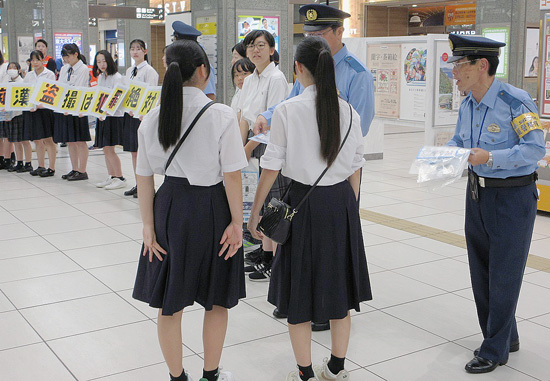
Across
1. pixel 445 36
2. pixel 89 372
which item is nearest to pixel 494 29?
pixel 445 36

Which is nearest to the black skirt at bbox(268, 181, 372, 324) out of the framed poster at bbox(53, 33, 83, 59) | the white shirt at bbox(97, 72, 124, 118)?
the white shirt at bbox(97, 72, 124, 118)

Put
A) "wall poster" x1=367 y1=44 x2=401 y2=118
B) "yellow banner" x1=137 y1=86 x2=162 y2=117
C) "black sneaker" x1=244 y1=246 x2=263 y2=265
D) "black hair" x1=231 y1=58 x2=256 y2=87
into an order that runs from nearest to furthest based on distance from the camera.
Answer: "black sneaker" x1=244 y1=246 x2=263 y2=265
"black hair" x1=231 y1=58 x2=256 y2=87
"yellow banner" x1=137 y1=86 x2=162 y2=117
"wall poster" x1=367 y1=44 x2=401 y2=118

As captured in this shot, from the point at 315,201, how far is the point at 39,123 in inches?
240

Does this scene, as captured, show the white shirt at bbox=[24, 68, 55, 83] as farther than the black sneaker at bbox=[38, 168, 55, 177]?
No

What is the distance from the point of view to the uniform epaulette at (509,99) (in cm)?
279

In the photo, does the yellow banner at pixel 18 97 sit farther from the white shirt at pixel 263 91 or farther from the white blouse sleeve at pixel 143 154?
the white blouse sleeve at pixel 143 154

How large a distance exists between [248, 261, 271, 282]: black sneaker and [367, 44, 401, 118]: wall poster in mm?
4771

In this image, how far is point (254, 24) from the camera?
727cm

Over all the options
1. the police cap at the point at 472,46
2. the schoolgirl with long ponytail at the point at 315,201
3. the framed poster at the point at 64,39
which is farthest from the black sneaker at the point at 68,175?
the police cap at the point at 472,46

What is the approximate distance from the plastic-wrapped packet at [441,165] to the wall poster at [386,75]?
579cm

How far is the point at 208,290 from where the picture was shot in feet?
8.29

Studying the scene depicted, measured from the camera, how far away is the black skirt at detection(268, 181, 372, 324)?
260 centimetres

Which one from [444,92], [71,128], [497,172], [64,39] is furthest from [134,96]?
[64,39]

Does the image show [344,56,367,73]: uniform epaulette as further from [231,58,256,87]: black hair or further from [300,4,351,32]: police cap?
[231,58,256,87]: black hair
